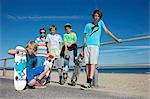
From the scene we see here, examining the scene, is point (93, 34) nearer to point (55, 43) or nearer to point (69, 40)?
point (69, 40)

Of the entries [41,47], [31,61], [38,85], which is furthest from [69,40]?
[38,85]

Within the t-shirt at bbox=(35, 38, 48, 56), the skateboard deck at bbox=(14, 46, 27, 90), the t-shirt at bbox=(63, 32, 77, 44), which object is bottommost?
the skateboard deck at bbox=(14, 46, 27, 90)

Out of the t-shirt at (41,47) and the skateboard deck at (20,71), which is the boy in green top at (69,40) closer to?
the t-shirt at (41,47)

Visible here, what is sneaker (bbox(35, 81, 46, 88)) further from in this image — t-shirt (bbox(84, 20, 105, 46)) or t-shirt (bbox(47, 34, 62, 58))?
t-shirt (bbox(84, 20, 105, 46))

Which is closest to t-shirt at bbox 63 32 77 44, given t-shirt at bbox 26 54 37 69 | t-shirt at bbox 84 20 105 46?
t-shirt at bbox 84 20 105 46

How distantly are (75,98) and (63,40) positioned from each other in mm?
2556

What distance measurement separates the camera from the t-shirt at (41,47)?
703cm

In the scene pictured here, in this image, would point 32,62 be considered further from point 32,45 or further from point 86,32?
point 86,32

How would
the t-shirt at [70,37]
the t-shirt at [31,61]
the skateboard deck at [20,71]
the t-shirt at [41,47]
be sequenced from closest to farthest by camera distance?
the skateboard deck at [20,71], the t-shirt at [31,61], the t-shirt at [41,47], the t-shirt at [70,37]

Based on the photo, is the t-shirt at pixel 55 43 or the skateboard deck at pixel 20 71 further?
the t-shirt at pixel 55 43

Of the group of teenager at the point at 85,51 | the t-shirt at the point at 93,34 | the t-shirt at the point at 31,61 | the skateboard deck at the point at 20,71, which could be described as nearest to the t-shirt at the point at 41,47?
the group of teenager at the point at 85,51

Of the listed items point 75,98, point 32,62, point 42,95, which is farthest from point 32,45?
point 75,98

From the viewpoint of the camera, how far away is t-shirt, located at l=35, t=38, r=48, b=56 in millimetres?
7034

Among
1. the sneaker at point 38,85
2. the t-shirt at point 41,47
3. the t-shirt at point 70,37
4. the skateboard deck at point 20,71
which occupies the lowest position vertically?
the sneaker at point 38,85
